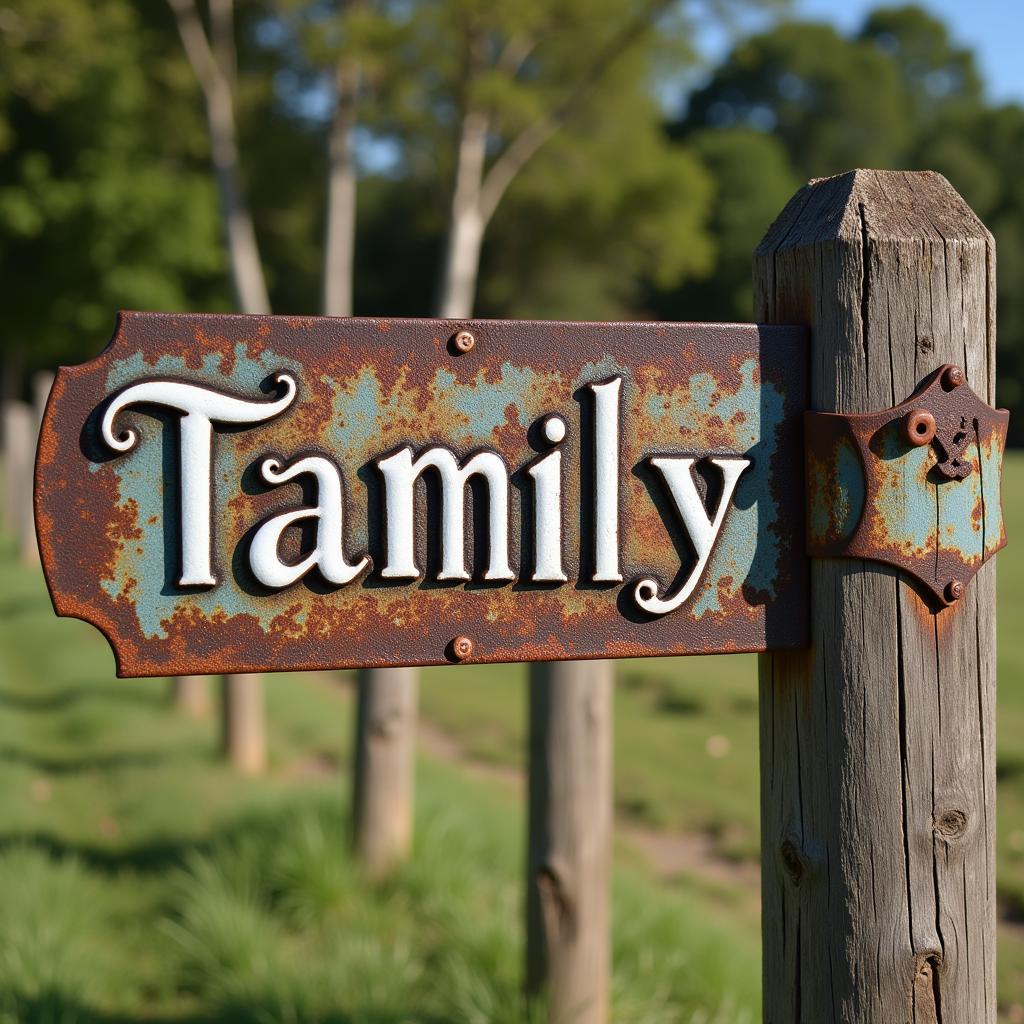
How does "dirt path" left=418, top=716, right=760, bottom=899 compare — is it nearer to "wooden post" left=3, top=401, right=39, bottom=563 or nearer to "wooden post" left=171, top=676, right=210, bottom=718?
"wooden post" left=171, top=676, right=210, bottom=718

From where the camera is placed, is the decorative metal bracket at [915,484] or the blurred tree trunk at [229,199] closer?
the decorative metal bracket at [915,484]

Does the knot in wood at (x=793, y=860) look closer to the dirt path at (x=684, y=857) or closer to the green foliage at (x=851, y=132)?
the dirt path at (x=684, y=857)

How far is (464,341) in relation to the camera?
4.45 ft

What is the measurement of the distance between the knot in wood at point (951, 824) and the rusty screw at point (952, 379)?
0.51 m

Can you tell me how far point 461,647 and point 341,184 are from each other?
5.71 metres

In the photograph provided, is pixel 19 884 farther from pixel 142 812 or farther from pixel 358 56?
pixel 358 56

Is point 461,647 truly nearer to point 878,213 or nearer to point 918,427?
point 918,427

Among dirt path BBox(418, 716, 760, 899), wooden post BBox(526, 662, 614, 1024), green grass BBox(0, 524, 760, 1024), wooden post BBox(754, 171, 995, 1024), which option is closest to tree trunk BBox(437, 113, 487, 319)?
green grass BBox(0, 524, 760, 1024)

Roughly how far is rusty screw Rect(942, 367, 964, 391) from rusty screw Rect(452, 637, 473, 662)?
64 cm

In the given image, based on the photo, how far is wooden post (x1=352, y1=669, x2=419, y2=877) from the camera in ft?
15.3

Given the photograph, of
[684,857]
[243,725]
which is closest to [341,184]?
[243,725]

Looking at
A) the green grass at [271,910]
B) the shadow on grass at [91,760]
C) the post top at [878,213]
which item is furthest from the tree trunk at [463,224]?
the post top at [878,213]

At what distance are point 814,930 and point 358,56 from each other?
18.8ft

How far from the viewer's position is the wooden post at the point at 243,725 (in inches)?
245
